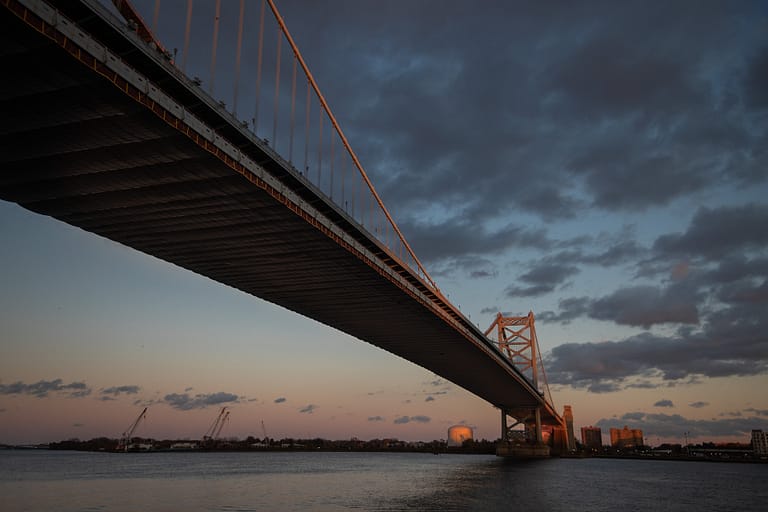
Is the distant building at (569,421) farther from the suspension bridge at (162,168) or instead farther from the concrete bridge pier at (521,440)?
the suspension bridge at (162,168)

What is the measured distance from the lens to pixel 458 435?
17338cm

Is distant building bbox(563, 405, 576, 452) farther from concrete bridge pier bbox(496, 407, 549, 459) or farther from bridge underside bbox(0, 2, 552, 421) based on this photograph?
bridge underside bbox(0, 2, 552, 421)

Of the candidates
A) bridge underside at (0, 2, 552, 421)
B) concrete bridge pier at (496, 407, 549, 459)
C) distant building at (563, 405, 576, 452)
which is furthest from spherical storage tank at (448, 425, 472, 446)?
bridge underside at (0, 2, 552, 421)

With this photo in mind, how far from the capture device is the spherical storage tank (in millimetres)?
173000

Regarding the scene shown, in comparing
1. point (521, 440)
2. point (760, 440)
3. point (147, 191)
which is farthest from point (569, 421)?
point (147, 191)

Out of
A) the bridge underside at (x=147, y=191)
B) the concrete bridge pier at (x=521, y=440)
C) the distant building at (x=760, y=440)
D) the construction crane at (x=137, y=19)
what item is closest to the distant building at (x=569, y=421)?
the concrete bridge pier at (x=521, y=440)

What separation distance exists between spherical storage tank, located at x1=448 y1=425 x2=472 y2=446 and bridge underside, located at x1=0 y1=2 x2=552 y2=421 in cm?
13939

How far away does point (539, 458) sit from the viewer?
103 meters

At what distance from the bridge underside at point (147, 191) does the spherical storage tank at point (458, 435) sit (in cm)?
13939

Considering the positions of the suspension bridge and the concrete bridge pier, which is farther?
the concrete bridge pier

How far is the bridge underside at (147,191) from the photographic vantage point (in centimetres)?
1642

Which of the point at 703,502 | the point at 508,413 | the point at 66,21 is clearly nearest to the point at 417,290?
the point at 703,502

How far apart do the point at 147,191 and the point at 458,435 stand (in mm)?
161709

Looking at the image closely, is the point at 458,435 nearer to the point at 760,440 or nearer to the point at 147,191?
the point at 760,440
